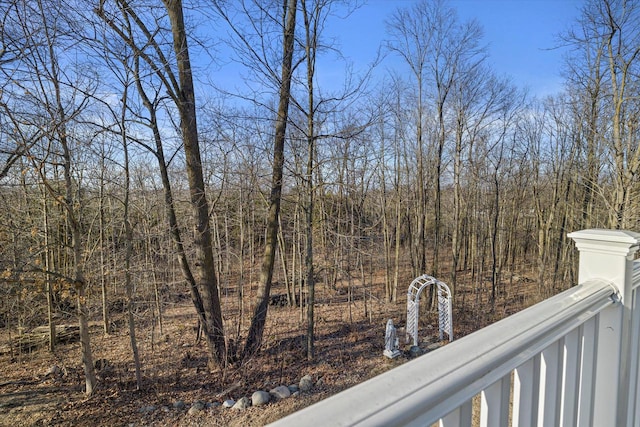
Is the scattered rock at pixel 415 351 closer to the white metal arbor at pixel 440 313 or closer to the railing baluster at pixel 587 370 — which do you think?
the white metal arbor at pixel 440 313

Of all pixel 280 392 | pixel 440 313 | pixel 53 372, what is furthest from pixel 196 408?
pixel 440 313

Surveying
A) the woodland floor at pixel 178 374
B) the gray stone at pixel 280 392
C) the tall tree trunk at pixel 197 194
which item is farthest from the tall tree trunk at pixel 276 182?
the gray stone at pixel 280 392

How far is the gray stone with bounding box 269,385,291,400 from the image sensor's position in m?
4.59

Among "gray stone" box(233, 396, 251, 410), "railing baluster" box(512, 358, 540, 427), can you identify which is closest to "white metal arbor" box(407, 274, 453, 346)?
"gray stone" box(233, 396, 251, 410)

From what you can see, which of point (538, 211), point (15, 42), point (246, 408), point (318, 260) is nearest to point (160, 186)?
point (15, 42)

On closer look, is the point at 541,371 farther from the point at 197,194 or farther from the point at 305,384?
the point at 197,194

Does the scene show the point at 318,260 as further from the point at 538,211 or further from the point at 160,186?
the point at 538,211

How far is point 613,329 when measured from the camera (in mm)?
1150

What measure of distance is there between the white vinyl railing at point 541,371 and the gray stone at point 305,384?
4.17 metres

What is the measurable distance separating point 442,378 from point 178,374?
19.9 feet

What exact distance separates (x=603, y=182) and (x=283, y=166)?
835 centimetres

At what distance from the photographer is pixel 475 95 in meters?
8.92

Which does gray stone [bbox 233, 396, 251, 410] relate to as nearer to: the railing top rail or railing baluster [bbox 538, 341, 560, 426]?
railing baluster [bbox 538, 341, 560, 426]

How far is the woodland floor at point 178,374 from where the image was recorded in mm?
4375
